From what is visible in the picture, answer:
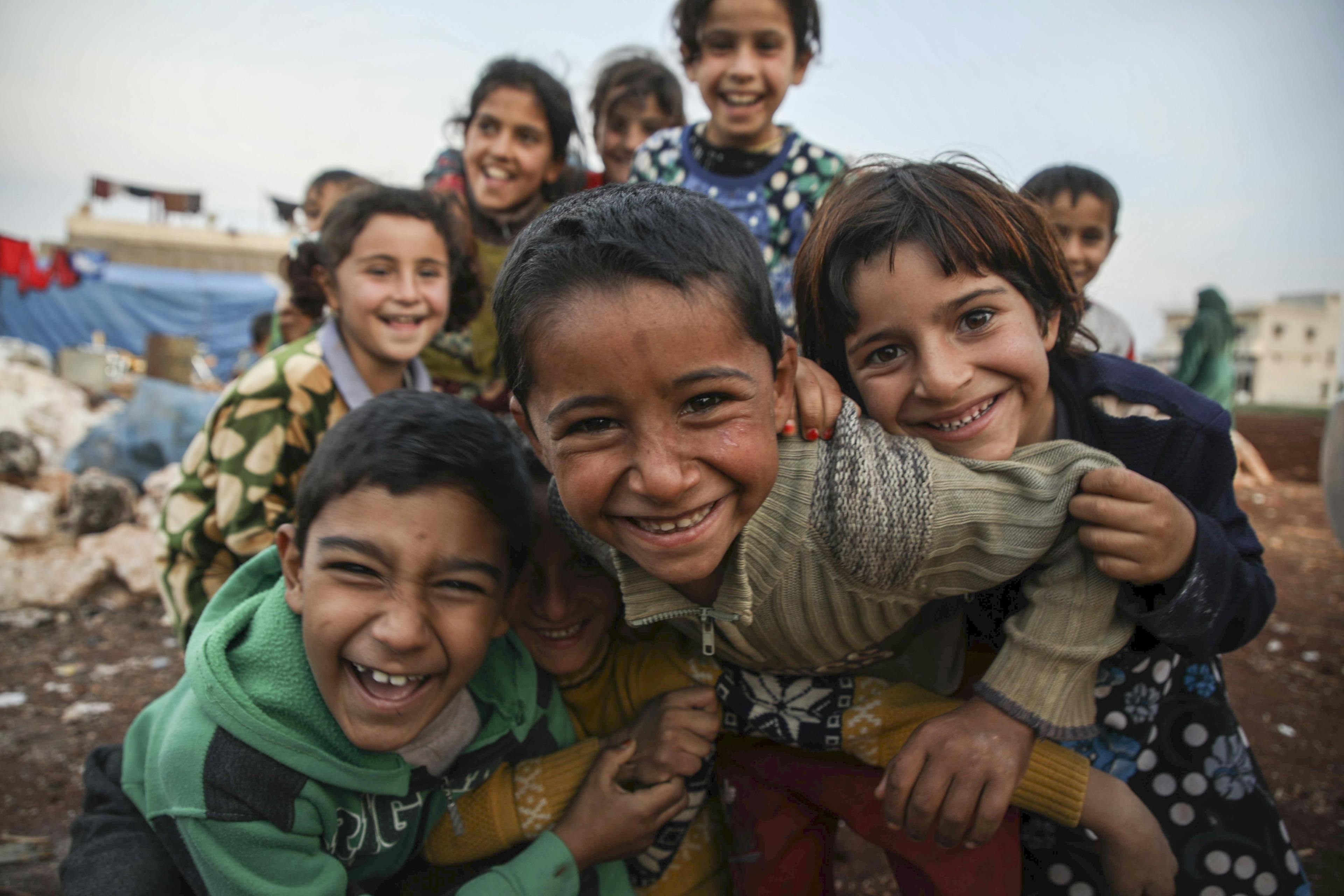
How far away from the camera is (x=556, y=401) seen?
112 cm

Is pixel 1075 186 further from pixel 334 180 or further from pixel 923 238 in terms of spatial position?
pixel 334 180

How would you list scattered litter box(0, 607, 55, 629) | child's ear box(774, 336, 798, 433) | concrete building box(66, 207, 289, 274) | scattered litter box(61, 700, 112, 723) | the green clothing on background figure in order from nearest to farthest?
child's ear box(774, 336, 798, 433) < scattered litter box(61, 700, 112, 723) < scattered litter box(0, 607, 55, 629) < the green clothing on background figure < concrete building box(66, 207, 289, 274)

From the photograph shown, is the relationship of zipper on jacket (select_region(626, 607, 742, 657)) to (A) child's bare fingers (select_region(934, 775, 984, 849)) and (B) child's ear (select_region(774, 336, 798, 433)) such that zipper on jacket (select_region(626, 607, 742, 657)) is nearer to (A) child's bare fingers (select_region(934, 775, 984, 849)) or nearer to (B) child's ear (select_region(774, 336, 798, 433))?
(B) child's ear (select_region(774, 336, 798, 433))

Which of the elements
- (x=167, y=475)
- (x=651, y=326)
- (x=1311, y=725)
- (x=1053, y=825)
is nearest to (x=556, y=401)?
(x=651, y=326)

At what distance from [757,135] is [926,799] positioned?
7.13 feet

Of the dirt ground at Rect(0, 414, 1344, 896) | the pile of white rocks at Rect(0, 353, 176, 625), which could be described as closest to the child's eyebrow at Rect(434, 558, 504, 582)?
the dirt ground at Rect(0, 414, 1344, 896)

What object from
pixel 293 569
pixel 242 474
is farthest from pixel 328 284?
pixel 293 569

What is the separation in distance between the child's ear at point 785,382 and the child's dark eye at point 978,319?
36cm

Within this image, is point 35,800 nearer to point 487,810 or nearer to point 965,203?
point 487,810

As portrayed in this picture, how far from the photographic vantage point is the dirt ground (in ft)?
7.80

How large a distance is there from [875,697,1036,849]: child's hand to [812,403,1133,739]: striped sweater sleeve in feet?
0.16

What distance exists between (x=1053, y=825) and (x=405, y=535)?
153 centimetres

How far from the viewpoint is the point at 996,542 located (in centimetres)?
129

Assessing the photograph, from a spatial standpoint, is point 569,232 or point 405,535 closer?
point 569,232
